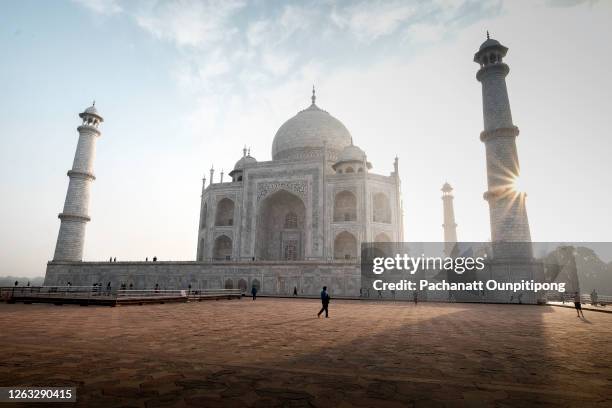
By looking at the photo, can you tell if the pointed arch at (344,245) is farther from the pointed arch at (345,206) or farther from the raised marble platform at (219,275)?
the raised marble platform at (219,275)

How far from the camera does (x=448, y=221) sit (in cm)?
3509

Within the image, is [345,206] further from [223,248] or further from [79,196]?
[79,196]

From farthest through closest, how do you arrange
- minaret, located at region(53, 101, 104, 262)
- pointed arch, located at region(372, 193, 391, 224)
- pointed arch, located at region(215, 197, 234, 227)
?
pointed arch, located at region(215, 197, 234, 227), pointed arch, located at region(372, 193, 391, 224), minaret, located at region(53, 101, 104, 262)

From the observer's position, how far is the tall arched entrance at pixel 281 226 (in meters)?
28.6

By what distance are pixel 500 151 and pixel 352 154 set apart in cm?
1200

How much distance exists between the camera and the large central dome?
32.5 m

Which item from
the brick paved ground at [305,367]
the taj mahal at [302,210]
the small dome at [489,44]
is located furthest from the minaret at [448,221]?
the brick paved ground at [305,367]

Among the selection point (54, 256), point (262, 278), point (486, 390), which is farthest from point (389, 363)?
point (54, 256)

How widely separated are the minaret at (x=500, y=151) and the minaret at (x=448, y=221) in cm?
1398

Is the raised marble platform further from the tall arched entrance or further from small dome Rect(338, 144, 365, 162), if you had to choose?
small dome Rect(338, 144, 365, 162)

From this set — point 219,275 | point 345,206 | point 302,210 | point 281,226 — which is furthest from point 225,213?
point 345,206

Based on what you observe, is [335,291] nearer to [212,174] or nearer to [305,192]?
[305,192]

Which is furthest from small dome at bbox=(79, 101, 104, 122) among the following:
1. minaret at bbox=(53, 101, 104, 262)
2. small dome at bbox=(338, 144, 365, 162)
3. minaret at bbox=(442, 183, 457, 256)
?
minaret at bbox=(442, 183, 457, 256)

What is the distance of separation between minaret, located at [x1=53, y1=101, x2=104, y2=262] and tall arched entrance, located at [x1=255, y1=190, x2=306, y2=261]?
Answer: 1245 centimetres
